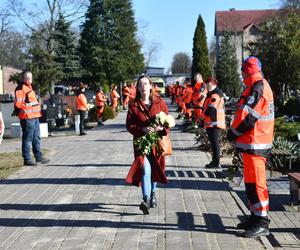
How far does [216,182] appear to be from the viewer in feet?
31.0

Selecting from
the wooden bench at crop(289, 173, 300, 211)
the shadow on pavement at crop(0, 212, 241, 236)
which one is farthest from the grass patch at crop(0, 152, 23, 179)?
the wooden bench at crop(289, 173, 300, 211)

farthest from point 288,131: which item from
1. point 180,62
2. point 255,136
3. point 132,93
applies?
point 180,62

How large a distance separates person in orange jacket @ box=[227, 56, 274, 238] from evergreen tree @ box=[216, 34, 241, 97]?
4803 centimetres

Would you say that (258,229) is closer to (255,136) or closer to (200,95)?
(255,136)

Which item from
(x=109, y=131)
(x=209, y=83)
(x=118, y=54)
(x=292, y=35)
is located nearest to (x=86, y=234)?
(x=209, y=83)

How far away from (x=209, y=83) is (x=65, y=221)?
16.9ft

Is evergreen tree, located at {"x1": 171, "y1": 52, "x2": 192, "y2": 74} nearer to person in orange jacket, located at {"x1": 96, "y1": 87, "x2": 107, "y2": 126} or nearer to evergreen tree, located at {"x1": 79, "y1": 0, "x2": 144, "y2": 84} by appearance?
evergreen tree, located at {"x1": 79, "y1": 0, "x2": 144, "y2": 84}

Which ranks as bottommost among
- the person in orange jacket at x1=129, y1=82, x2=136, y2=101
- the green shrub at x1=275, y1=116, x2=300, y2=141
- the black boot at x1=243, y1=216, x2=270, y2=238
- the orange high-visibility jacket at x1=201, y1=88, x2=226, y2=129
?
the black boot at x1=243, y1=216, x2=270, y2=238

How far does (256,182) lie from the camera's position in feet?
19.7

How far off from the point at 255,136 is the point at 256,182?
49 centimetres

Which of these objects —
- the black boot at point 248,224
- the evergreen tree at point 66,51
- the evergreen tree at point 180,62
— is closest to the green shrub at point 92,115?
the evergreen tree at point 66,51

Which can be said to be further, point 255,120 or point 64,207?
point 64,207

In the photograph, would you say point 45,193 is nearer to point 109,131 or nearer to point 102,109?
point 109,131

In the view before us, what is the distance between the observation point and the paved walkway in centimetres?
604
